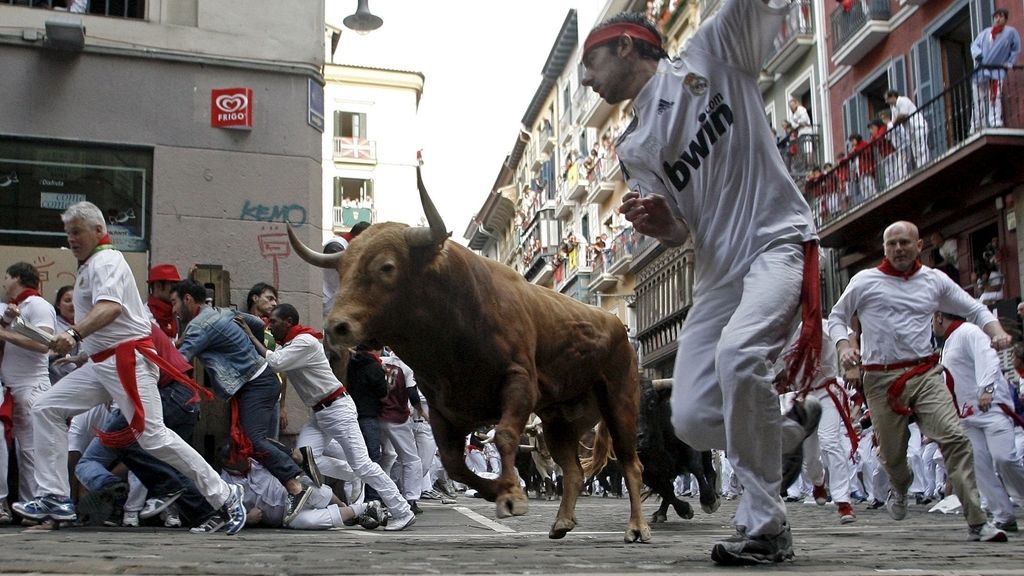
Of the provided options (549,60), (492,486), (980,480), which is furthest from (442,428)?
(549,60)

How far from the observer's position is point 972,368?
10.8 meters

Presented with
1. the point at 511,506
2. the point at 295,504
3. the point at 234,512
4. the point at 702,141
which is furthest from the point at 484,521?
the point at 702,141

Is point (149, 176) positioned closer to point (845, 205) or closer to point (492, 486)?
point (492, 486)

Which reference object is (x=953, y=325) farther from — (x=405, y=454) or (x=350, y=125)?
(x=350, y=125)

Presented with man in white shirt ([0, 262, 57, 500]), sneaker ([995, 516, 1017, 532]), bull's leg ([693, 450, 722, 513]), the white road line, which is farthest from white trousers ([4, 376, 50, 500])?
sneaker ([995, 516, 1017, 532])

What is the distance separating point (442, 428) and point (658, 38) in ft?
8.54

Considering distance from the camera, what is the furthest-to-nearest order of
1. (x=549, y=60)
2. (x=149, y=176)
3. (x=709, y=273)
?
(x=549, y=60), (x=149, y=176), (x=709, y=273)

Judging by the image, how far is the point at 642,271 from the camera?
46.3 meters

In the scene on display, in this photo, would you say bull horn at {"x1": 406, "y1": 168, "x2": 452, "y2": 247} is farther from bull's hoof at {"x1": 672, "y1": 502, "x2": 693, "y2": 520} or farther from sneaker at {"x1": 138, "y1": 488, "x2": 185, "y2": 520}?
bull's hoof at {"x1": 672, "y1": 502, "x2": 693, "y2": 520}

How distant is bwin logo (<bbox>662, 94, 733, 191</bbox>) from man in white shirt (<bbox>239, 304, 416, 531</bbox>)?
495 centimetres

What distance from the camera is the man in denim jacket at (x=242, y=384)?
9352 mm

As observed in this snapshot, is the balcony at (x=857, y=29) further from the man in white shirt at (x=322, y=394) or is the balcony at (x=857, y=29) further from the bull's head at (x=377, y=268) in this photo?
the bull's head at (x=377, y=268)

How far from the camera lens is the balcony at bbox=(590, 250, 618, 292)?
1998 inches

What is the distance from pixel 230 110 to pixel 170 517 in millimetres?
5608
